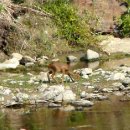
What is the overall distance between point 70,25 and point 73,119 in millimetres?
12138

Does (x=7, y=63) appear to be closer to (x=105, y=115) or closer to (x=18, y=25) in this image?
(x=18, y=25)

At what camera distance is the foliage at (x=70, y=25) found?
25.8m

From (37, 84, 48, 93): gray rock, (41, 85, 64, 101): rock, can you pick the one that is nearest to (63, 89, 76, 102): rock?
(41, 85, 64, 101): rock

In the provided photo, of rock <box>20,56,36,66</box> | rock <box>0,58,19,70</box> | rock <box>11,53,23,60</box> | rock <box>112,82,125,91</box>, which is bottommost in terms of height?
rock <box>112,82,125,91</box>

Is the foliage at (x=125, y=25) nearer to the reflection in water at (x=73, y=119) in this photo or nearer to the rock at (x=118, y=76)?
the rock at (x=118, y=76)

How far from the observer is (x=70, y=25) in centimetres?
2595

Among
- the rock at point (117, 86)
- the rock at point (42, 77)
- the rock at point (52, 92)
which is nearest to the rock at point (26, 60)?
the rock at point (42, 77)

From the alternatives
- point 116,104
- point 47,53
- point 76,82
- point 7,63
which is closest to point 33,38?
point 47,53

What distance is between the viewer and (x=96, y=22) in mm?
27109

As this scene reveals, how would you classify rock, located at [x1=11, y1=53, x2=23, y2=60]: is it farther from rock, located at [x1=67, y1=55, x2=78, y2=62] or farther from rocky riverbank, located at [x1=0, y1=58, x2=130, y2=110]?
rocky riverbank, located at [x1=0, y1=58, x2=130, y2=110]

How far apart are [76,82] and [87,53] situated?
594cm

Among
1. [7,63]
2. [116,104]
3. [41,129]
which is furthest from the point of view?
[7,63]

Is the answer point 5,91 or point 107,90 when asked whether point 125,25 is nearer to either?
point 107,90

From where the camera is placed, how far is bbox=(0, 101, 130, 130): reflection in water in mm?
13367
